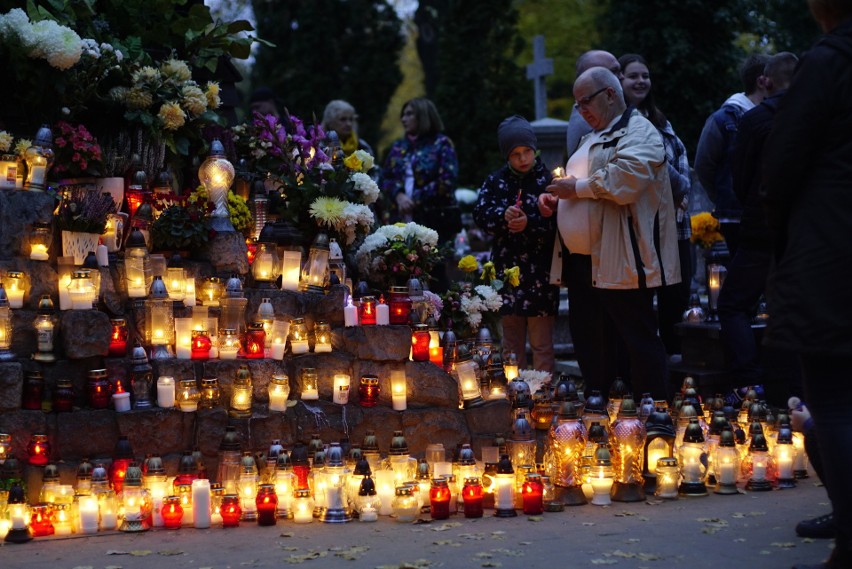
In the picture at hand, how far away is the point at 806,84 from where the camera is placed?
4.37m

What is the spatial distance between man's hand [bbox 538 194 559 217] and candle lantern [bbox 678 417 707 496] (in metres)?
1.65

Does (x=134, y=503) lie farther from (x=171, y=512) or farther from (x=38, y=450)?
(x=38, y=450)

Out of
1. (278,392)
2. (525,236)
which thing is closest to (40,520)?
(278,392)

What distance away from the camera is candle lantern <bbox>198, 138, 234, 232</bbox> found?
7.12 m

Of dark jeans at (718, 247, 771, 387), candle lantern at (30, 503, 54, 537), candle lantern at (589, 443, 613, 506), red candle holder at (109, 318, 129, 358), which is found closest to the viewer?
candle lantern at (30, 503, 54, 537)

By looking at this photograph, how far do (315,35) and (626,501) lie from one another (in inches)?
832

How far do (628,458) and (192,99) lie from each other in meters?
3.38

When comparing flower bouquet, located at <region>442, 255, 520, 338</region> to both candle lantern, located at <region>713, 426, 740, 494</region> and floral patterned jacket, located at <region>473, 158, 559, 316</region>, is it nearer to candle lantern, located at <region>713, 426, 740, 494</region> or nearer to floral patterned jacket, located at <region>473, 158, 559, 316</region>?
floral patterned jacket, located at <region>473, 158, 559, 316</region>

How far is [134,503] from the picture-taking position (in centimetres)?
576

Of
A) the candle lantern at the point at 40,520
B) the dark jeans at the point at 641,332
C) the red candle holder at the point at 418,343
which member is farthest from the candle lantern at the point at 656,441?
the candle lantern at the point at 40,520

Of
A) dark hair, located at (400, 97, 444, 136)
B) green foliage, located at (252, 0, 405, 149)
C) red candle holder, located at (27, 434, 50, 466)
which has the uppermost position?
green foliage, located at (252, 0, 405, 149)

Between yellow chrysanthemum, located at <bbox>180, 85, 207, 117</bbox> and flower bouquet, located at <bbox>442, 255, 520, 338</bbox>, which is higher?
yellow chrysanthemum, located at <bbox>180, 85, 207, 117</bbox>

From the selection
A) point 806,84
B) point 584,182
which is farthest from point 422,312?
point 806,84

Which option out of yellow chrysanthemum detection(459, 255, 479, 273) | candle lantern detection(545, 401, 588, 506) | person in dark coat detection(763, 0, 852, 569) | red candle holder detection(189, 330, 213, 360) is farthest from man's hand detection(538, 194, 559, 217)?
person in dark coat detection(763, 0, 852, 569)
